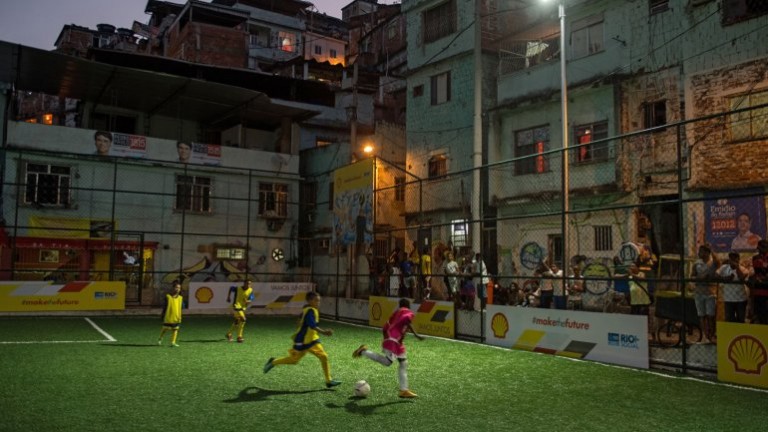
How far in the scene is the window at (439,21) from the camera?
95.5 feet

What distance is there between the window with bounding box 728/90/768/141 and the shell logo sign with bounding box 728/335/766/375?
9.94 metres

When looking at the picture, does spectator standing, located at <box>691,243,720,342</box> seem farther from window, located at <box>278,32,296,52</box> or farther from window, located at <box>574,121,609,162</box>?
window, located at <box>278,32,296,52</box>

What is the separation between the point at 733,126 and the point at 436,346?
38.6ft

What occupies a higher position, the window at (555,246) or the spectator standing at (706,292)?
the window at (555,246)

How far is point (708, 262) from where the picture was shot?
41.9 ft

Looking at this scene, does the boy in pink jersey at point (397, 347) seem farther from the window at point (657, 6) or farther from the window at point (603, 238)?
the window at point (657, 6)

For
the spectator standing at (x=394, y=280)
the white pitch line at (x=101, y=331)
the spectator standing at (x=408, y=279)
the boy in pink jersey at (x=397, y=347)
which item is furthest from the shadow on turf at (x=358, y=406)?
the spectator standing at (x=394, y=280)

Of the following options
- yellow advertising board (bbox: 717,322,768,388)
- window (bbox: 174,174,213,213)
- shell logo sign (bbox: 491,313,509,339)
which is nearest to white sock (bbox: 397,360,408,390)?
yellow advertising board (bbox: 717,322,768,388)

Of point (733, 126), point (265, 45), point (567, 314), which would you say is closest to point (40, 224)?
point (567, 314)

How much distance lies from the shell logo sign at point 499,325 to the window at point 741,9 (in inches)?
482

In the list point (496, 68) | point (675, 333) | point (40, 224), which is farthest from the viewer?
point (496, 68)

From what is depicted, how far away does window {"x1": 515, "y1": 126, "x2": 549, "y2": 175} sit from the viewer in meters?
24.3

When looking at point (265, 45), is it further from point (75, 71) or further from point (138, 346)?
point (138, 346)

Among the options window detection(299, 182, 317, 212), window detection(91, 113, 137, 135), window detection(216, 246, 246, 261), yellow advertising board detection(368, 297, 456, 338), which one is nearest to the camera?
yellow advertising board detection(368, 297, 456, 338)
